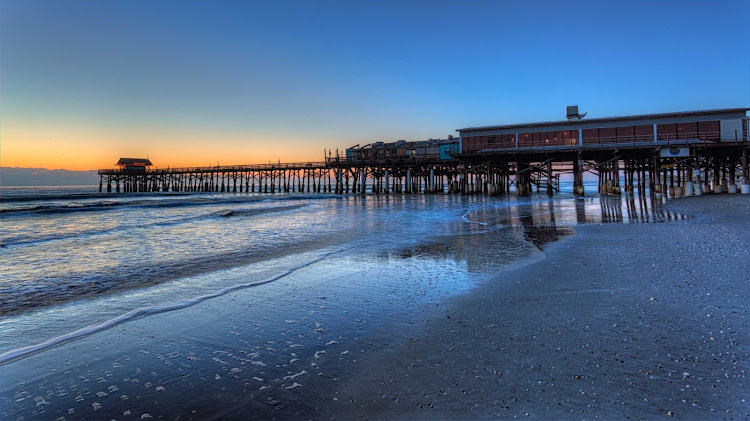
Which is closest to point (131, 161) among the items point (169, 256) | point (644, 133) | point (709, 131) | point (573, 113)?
→ point (573, 113)

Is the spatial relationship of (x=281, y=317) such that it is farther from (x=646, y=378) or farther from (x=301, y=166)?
(x=301, y=166)

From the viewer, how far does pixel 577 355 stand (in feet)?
11.8

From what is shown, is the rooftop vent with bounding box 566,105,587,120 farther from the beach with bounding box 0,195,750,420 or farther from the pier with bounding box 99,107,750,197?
the beach with bounding box 0,195,750,420

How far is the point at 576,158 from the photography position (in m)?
40.4

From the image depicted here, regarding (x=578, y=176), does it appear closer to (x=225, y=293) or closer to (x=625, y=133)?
(x=625, y=133)

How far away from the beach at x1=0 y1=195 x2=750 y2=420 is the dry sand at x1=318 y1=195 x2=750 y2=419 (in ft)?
0.05

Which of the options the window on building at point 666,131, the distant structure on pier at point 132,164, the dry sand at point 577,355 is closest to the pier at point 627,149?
the window on building at point 666,131

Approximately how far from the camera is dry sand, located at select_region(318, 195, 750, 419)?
280cm

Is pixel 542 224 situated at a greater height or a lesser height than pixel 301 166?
lesser

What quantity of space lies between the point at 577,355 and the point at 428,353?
139 cm

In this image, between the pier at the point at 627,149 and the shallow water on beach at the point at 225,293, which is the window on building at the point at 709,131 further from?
the shallow water on beach at the point at 225,293

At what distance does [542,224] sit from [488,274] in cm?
977

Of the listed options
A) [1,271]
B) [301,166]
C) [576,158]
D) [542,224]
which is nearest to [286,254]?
[1,271]

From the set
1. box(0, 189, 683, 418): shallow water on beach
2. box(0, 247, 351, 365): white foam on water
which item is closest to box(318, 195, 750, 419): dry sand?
box(0, 189, 683, 418): shallow water on beach
